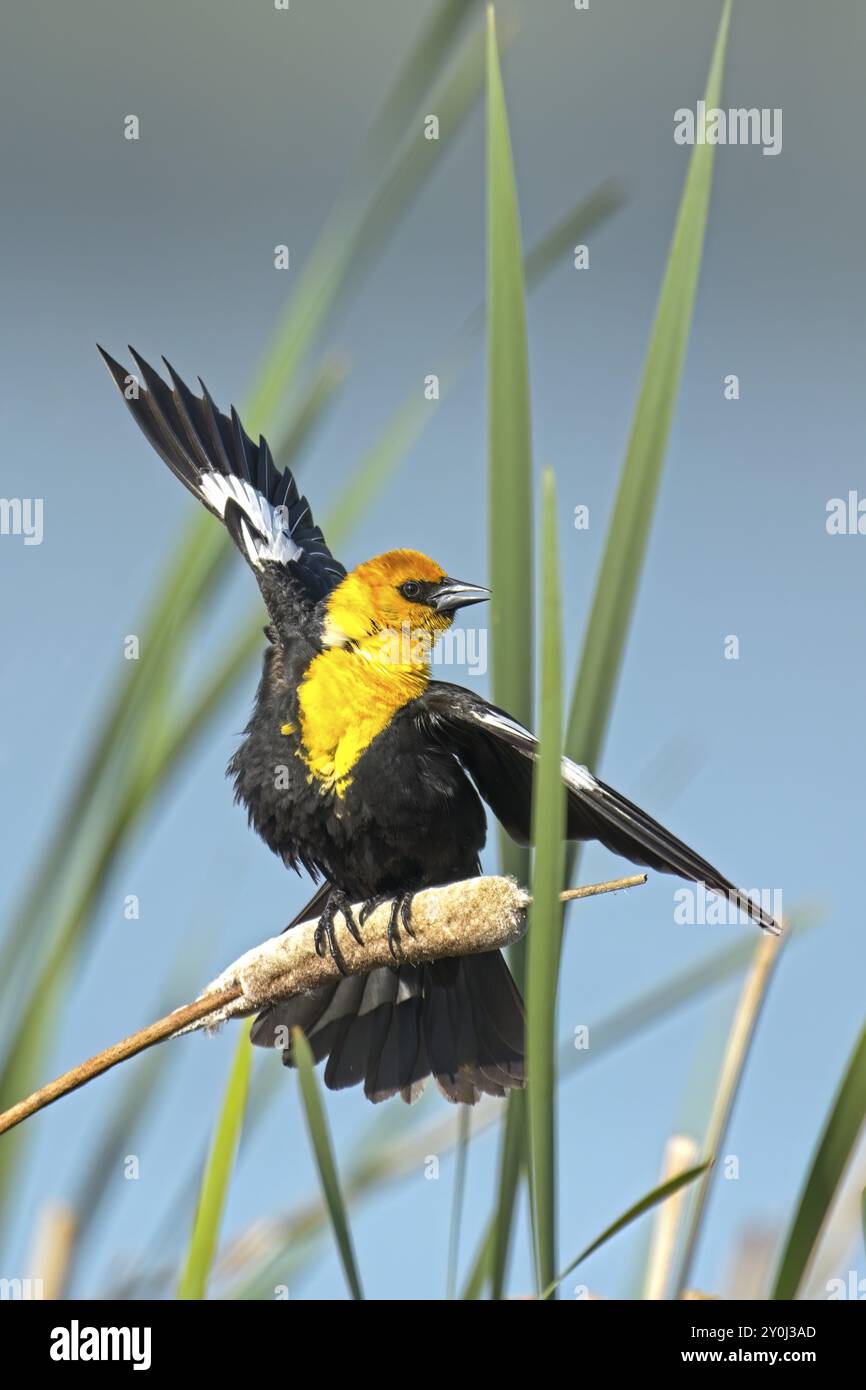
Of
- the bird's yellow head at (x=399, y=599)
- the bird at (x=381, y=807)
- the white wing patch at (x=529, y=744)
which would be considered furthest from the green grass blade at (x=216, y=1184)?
the bird's yellow head at (x=399, y=599)

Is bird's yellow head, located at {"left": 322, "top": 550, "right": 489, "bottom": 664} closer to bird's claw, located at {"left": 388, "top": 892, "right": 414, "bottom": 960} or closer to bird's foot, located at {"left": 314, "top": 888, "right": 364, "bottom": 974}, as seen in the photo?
bird's foot, located at {"left": 314, "top": 888, "right": 364, "bottom": 974}

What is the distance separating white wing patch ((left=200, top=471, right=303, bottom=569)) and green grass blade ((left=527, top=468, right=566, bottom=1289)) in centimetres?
76

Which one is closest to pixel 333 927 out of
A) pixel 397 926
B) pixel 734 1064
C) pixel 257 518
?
pixel 397 926

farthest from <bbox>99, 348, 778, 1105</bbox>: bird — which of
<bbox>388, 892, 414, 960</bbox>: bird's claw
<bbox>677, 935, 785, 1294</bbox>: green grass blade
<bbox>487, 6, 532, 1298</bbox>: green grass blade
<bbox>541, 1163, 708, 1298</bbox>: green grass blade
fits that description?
<bbox>541, 1163, 708, 1298</bbox>: green grass blade

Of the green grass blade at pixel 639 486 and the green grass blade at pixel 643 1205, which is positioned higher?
the green grass blade at pixel 639 486

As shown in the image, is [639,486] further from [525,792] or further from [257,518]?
[257,518]

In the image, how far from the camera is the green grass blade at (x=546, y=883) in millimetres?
461

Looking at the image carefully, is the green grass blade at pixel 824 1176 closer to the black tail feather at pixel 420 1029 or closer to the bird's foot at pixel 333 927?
the bird's foot at pixel 333 927

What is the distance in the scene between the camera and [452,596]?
1218mm

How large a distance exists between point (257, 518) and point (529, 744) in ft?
1.82

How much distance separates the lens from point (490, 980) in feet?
3.71

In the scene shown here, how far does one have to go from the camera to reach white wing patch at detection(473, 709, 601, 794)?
63 centimetres

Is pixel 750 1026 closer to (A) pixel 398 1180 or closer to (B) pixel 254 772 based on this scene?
(A) pixel 398 1180

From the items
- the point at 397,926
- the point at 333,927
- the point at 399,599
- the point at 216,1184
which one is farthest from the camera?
the point at 399,599
